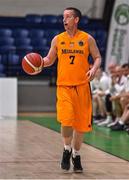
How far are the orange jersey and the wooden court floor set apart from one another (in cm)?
109

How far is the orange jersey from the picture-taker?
22.2 feet

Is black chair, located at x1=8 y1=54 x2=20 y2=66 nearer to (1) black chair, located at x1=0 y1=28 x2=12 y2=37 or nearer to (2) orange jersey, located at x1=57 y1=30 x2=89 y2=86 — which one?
(1) black chair, located at x1=0 y1=28 x2=12 y2=37

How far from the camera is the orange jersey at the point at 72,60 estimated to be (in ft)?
22.2

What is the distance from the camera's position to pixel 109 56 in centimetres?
1759

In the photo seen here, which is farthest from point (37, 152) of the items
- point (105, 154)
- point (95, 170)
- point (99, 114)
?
point (99, 114)

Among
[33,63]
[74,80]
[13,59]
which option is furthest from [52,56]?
[13,59]

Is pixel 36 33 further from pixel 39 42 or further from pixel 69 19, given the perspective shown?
pixel 69 19

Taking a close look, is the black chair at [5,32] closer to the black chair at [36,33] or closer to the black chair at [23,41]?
the black chair at [23,41]

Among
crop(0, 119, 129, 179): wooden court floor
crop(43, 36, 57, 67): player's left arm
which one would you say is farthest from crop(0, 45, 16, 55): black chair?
crop(43, 36, 57, 67): player's left arm

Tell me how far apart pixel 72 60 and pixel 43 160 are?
1548 mm

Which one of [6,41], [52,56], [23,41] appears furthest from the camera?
[23,41]

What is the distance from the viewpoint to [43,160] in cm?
754

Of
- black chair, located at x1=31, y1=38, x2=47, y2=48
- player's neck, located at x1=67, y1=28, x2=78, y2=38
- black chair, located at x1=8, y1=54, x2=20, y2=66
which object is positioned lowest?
black chair, located at x1=8, y1=54, x2=20, y2=66

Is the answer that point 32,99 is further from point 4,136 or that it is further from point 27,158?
point 27,158
